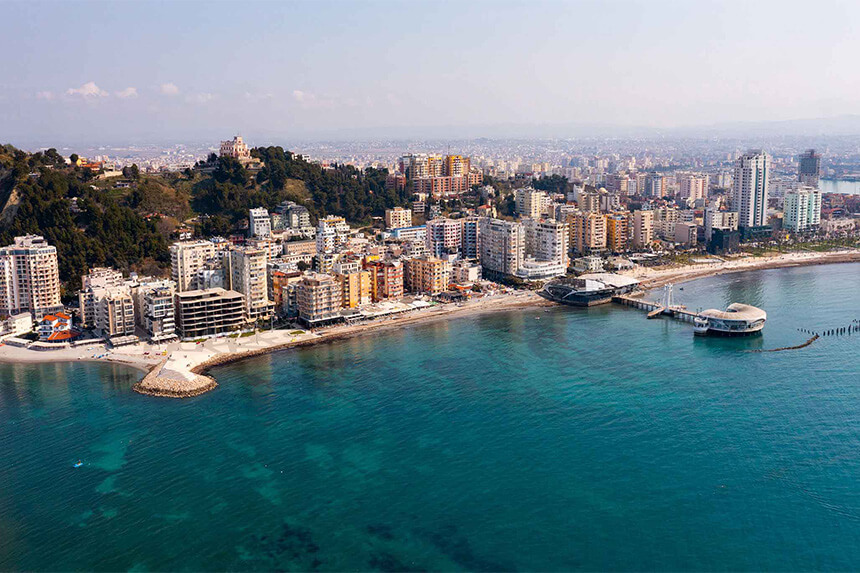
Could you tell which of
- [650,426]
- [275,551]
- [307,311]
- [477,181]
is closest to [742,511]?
[650,426]

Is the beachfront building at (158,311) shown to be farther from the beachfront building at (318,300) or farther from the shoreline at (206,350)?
the beachfront building at (318,300)

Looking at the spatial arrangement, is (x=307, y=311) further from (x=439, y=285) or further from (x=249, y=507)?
(x=249, y=507)

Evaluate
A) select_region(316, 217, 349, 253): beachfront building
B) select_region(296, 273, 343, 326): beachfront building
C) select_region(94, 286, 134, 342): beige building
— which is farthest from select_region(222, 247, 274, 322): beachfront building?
select_region(316, 217, 349, 253): beachfront building

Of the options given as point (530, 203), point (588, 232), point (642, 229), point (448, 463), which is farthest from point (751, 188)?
point (448, 463)

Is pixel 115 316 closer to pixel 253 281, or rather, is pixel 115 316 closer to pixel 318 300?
pixel 253 281

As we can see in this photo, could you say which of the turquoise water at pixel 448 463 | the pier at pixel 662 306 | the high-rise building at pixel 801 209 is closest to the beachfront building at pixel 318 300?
the turquoise water at pixel 448 463
